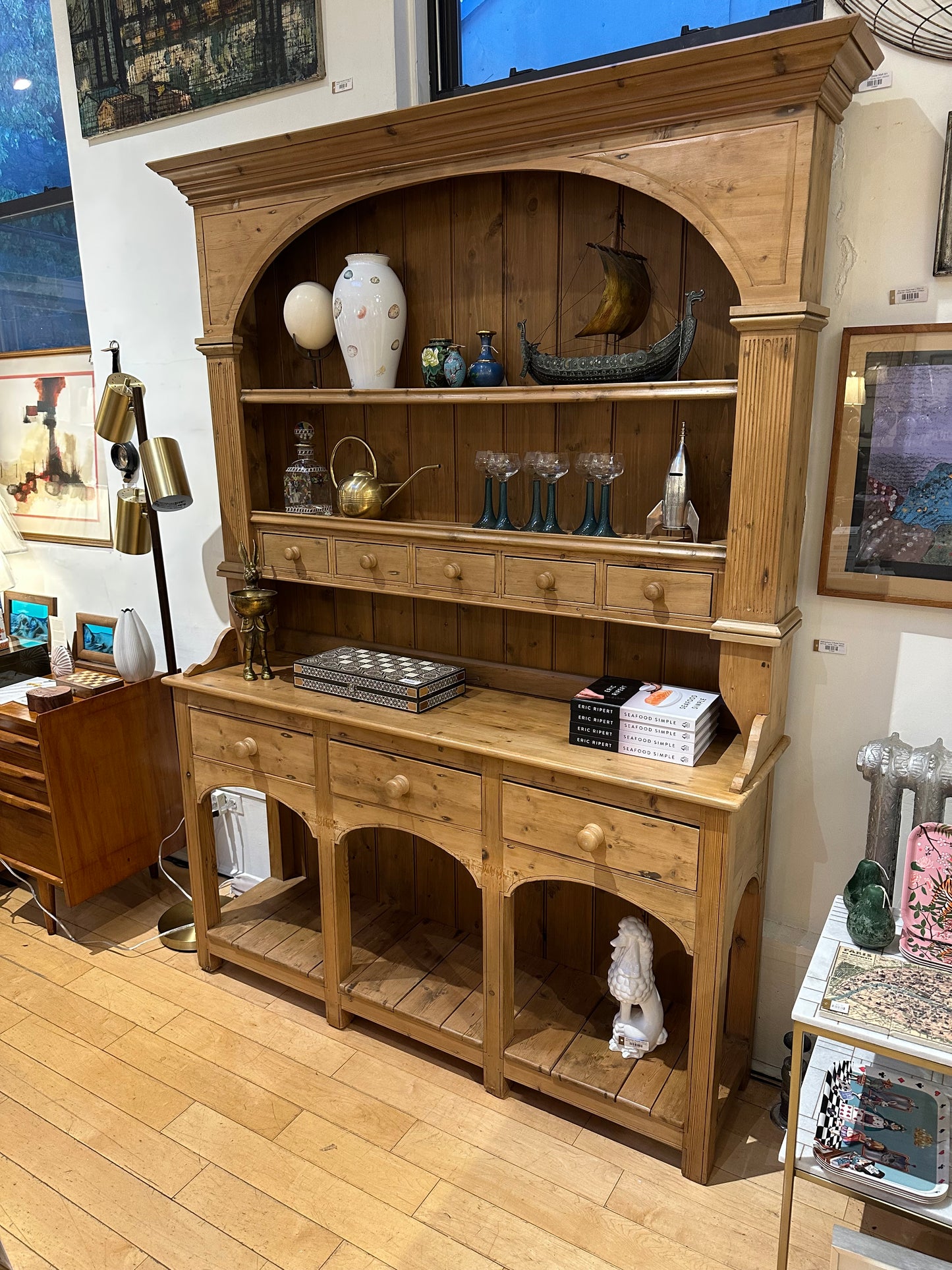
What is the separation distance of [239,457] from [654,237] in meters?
1.25

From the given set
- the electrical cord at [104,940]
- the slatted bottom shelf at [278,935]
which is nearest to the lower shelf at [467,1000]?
the slatted bottom shelf at [278,935]

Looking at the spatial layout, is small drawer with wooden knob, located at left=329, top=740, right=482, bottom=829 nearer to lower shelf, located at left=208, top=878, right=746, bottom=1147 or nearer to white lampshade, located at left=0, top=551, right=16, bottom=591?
lower shelf, located at left=208, top=878, right=746, bottom=1147

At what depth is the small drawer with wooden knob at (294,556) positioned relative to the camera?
2471 mm

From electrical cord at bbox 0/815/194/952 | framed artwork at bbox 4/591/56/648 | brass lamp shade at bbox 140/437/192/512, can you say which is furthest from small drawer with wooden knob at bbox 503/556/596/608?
framed artwork at bbox 4/591/56/648

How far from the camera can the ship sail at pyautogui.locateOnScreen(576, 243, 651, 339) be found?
77.1 inches

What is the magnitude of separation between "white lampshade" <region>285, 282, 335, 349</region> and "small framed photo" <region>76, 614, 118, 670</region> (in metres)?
1.43

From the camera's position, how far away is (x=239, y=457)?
100 inches

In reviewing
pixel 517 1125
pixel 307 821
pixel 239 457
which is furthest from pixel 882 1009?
pixel 239 457

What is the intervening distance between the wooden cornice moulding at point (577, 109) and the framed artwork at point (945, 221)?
22cm

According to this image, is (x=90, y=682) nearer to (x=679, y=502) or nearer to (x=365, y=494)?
(x=365, y=494)

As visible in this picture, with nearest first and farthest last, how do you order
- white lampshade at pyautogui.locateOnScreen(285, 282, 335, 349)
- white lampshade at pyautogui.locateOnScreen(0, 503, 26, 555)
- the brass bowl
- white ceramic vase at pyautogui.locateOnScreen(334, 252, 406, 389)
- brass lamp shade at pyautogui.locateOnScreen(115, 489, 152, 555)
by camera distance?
white ceramic vase at pyautogui.locateOnScreen(334, 252, 406, 389) → white lampshade at pyautogui.locateOnScreen(285, 282, 335, 349) → the brass bowl → brass lamp shade at pyautogui.locateOnScreen(115, 489, 152, 555) → white lampshade at pyautogui.locateOnScreen(0, 503, 26, 555)

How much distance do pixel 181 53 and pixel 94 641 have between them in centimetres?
195

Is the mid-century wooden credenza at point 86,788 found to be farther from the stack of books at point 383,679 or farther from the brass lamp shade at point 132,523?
the stack of books at point 383,679

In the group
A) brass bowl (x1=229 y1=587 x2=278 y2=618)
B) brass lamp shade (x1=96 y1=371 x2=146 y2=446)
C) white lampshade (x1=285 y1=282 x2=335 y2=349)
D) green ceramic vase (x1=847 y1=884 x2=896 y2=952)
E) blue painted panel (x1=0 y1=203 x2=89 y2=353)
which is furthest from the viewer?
blue painted panel (x1=0 y1=203 x2=89 y2=353)
